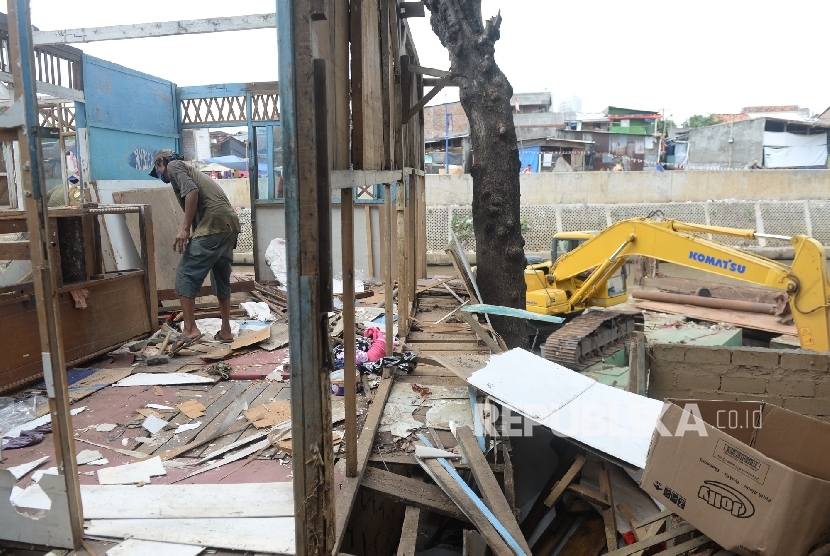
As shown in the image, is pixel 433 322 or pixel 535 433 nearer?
pixel 535 433

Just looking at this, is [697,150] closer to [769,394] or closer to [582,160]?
[582,160]

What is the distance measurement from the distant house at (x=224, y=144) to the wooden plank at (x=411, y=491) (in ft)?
98.0

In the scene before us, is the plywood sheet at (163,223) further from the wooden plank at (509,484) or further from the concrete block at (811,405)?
the concrete block at (811,405)

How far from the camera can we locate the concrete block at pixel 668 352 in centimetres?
524

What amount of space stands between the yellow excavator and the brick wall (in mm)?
1421

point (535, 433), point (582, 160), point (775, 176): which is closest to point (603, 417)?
point (535, 433)

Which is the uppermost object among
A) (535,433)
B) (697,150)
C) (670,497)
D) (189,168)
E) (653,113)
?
(653,113)

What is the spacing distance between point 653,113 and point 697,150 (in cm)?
525

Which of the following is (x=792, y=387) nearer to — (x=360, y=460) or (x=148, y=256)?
(x=360, y=460)

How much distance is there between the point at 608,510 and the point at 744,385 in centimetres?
208

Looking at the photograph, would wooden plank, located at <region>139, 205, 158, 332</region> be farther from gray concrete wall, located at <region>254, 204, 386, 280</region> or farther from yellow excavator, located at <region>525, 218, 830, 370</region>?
yellow excavator, located at <region>525, 218, 830, 370</region>

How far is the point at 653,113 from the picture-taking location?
121 ft

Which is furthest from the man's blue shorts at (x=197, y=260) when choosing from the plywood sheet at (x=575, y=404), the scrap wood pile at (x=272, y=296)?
the plywood sheet at (x=575, y=404)

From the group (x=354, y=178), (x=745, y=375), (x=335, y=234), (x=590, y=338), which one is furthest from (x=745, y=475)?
(x=335, y=234)
